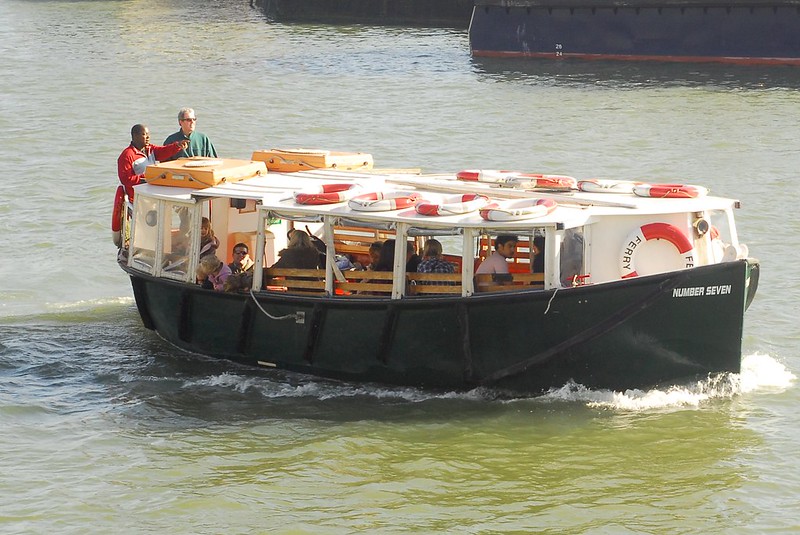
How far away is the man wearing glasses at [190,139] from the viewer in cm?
1673

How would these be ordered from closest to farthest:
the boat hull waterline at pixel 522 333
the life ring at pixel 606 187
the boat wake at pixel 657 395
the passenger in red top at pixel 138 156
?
the boat hull waterline at pixel 522 333 < the boat wake at pixel 657 395 < the life ring at pixel 606 187 < the passenger in red top at pixel 138 156

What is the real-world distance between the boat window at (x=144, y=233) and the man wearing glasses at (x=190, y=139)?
128cm

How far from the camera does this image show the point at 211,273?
48.5ft

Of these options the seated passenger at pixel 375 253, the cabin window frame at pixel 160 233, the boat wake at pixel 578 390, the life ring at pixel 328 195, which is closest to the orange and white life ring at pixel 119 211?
the cabin window frame at pixel 160 233

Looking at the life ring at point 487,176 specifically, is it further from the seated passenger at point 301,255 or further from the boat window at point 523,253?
the seated passenger at point 301,255

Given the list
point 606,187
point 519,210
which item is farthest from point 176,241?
point 606,187

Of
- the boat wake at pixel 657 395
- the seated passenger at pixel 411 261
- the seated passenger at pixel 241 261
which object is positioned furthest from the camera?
the seated passenger at pixel 241 261

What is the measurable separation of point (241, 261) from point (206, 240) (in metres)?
0.60

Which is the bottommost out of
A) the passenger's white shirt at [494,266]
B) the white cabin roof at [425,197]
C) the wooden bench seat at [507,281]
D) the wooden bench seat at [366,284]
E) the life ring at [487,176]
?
the wooden bench seat at [366,284]

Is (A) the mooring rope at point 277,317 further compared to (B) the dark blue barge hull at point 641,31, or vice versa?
(B) the dark blue barge hull at point 641,31

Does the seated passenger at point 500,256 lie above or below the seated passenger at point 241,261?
above

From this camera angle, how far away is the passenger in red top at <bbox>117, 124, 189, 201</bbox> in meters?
16.3

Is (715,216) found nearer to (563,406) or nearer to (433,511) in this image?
(563,406)

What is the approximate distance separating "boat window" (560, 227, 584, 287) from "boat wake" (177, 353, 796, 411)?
117 cm
